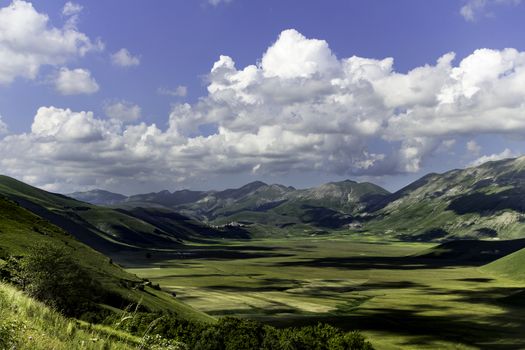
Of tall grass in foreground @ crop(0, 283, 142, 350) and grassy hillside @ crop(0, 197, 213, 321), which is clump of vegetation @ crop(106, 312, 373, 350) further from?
tall grass in foreground @ crop(0, 283, 142, 350)

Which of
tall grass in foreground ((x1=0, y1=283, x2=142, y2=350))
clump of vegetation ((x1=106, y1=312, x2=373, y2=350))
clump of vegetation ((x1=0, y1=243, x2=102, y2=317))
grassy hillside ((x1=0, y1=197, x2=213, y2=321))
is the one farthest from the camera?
grassy hillside ((x1=0, y1=197, x2=213, y2=321))

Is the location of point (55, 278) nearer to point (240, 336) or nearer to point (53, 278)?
point (53, 278)

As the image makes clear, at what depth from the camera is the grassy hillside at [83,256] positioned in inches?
3174

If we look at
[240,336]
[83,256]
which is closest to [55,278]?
[240,336]

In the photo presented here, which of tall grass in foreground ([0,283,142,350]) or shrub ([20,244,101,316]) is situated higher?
tall grass in foreground ([0,283,142,350])

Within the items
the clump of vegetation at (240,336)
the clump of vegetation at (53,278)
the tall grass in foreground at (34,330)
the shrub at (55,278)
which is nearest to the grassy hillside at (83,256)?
the clump of vegetation at (53,278)

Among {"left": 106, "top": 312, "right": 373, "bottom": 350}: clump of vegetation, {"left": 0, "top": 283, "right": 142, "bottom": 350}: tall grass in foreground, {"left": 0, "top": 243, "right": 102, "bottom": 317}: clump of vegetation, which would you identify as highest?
{"left": 0, "top": 283, "right": 142, "bottom": 350}: tall grass in foreground

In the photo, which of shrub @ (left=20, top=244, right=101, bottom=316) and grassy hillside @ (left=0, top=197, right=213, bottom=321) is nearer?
shrub @ (left=20, top=244, right=101, bottom=316)

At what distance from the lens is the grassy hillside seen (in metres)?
80.6

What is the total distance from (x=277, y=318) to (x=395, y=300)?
2485 inches

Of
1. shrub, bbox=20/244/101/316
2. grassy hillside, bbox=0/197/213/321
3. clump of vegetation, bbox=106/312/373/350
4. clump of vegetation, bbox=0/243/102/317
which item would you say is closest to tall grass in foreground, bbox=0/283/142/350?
clump of vegetation, bbox=0/243/102/317

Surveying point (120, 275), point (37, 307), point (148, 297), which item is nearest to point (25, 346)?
point (37, 307)

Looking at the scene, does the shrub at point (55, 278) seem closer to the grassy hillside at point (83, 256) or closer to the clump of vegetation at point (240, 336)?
the clump of vegetation at point (240, 336)

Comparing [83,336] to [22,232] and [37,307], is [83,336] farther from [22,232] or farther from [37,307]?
[22,232]
